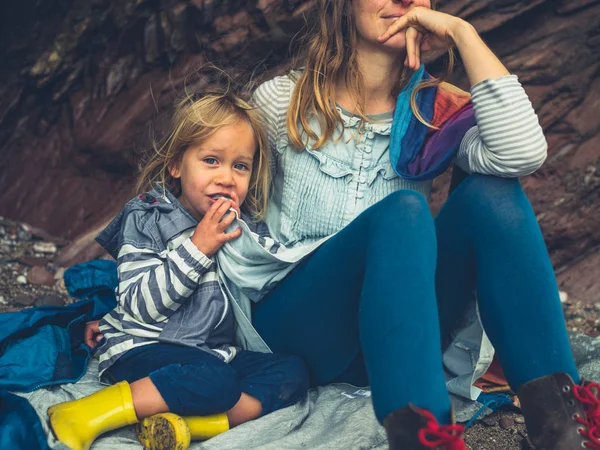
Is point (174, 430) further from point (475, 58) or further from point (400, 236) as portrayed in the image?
point (475, 58)

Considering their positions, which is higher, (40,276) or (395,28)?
(395,28)

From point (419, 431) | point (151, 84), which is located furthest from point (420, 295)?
point (151, 84)

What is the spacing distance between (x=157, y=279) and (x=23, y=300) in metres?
1.64

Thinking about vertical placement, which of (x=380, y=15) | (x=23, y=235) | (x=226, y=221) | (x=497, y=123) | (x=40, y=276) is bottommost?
(x=40, y=276)

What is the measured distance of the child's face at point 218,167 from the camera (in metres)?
2.47

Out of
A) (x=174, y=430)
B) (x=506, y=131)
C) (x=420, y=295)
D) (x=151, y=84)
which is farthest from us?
(x=151, y=84)

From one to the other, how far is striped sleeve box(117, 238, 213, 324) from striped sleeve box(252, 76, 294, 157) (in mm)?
587

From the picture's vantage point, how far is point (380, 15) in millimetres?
2482

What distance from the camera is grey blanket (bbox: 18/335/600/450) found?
2143 mm

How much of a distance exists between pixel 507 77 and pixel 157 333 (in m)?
1.38

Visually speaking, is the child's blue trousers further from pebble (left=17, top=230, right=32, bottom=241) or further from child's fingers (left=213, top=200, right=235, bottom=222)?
pebble (left=17, top=230, right=32, bottom=241)

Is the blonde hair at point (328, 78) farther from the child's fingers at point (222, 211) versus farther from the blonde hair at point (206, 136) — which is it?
the child's fingers at point (222, 211)

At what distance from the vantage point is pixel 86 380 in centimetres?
244

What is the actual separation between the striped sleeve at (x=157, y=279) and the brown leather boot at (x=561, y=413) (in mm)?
1056
